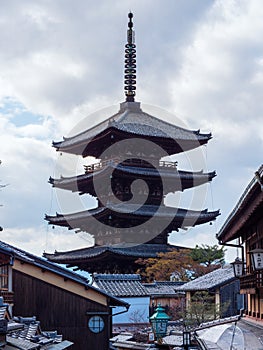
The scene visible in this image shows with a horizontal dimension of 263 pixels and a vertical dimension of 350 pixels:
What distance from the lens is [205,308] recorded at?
94.7 feet

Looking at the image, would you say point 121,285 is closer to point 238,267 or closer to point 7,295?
point 7,295

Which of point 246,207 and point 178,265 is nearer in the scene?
point 246,207

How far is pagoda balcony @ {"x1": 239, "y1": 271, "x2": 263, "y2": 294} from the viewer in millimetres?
12969

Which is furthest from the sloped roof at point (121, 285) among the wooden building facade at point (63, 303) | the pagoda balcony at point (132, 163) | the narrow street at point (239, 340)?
the narrow street at point (239, 340)

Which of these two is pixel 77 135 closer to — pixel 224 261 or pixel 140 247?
pixel 140 247

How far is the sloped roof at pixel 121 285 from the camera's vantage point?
31109 millimetres

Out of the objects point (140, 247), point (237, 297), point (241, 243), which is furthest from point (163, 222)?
point (241, 243)

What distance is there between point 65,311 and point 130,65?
105 ft

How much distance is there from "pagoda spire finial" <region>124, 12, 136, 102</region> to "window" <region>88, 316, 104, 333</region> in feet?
91.3

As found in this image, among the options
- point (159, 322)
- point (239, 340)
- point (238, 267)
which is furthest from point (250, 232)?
point (239, 340)

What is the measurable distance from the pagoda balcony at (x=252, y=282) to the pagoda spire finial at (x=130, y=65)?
35.1 meters

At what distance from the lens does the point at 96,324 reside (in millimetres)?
24188

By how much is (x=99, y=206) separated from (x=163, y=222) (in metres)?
5.34

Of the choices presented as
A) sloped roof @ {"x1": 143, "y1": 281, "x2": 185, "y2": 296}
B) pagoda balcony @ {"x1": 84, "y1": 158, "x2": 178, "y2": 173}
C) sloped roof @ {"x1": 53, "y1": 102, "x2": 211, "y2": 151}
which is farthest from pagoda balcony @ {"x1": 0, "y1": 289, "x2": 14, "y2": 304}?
sloped roof @ {"x1": 53, "y1": 102, "x2": 211, "y2": 151}
